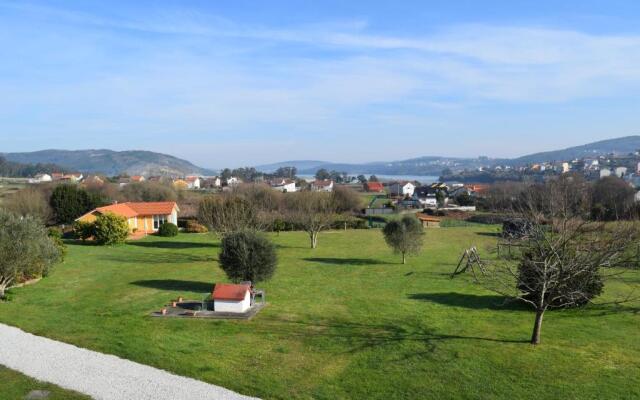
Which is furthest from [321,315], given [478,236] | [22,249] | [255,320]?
[478,236]

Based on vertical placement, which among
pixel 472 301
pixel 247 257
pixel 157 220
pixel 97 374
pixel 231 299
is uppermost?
pixel 247 257

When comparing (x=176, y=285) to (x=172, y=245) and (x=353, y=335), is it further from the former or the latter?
(x=172, y=245)

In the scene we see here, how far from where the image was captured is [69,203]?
46000mm

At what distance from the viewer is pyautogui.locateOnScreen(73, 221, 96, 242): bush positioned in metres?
37.9

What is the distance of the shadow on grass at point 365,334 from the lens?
13977mm

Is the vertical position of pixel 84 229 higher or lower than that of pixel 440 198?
higher

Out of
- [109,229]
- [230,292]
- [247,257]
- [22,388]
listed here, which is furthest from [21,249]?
[109,229]

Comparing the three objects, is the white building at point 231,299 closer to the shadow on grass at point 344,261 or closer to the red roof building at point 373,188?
the shadow on grass at point 344,261

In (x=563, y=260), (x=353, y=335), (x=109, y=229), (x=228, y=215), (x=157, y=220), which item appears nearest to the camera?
(x=563, y=260)

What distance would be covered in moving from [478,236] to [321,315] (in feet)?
96.2

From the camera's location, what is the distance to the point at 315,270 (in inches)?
1063

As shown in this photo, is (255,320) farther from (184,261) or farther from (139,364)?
(184,261)

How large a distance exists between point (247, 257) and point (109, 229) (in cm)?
2016

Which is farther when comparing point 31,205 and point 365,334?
point 31,205
